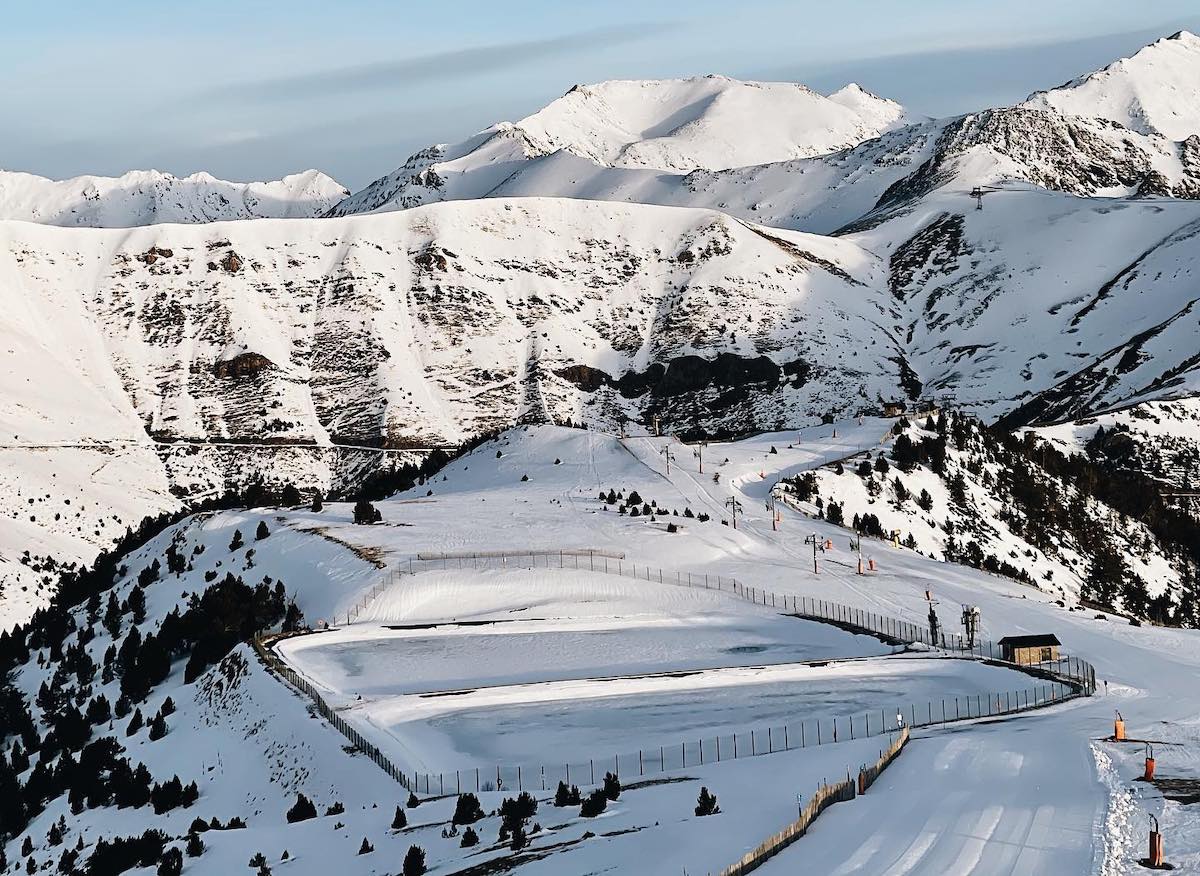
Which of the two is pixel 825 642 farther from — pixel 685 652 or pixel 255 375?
pixel 255 375

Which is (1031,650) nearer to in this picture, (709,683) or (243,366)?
(709,683)

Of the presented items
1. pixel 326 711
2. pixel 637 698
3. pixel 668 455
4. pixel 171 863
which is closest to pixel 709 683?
pixel 637 698

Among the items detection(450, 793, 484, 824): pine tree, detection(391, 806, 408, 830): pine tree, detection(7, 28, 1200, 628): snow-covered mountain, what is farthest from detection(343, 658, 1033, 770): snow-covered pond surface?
detection(7, 28, 1200, 628): snow-covered mountain

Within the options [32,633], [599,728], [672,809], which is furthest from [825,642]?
[32,633]

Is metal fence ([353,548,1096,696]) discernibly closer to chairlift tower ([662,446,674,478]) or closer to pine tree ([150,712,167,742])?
pine tree ([150,712,167,742])

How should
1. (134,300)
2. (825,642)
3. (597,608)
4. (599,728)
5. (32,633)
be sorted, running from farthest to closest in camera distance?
(134,300) → (32,633) → (597,608) → (825,642) → (599,728)

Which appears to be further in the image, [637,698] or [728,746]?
[637,698]

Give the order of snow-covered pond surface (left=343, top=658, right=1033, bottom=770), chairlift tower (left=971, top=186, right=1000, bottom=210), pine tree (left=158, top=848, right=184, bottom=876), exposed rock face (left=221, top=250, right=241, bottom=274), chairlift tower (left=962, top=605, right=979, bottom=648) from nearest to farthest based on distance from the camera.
A: pine tree (left=158, top=848, right=184, bottom=876), snow-covered pond surface (left=343, top=658, right=1033, bottom=770), chairlift tower (left=962, top=605, right=979, bottom=648), exposed rock face (left=221, top=250, right=241, bottom=274), chairlift tower (left=971, top=186, right=1000, bottom=210)

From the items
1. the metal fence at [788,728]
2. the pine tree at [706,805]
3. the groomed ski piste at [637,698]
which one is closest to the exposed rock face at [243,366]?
the groomed ski piste at [637,698]
